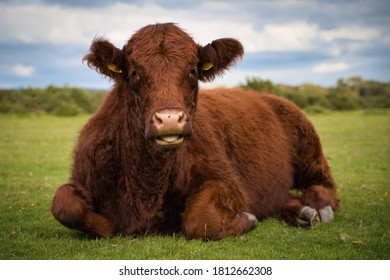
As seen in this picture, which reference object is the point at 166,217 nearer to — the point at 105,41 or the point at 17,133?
the point at 105,41

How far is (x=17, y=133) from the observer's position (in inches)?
864

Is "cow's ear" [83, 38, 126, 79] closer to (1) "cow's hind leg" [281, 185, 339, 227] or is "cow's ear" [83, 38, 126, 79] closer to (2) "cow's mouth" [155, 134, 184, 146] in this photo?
(2) "cow's mouth" [155, 134, 184, 146]

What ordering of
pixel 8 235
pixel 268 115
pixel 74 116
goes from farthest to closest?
pixel 74 116, pixel 268 115, pixel 8 235

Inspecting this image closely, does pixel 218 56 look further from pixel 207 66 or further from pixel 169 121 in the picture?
pixel 169 121

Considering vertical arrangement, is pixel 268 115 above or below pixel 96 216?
above

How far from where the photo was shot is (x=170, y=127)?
170 inches

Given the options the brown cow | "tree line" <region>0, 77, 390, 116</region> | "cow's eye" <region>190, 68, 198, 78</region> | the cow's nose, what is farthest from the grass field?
Result: "tree line" <region>0, 77, 390, 116</region>

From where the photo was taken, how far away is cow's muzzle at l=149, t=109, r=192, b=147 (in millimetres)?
4320

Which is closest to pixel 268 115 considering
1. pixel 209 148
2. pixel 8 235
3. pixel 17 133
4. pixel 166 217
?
pixel 209 148

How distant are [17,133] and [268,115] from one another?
55.0ft

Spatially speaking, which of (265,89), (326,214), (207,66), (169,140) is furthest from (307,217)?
(265,89)

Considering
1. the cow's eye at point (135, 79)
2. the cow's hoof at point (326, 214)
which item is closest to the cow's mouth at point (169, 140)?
the cow's eye at point (135, 79)

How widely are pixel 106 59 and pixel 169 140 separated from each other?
128 centimetres

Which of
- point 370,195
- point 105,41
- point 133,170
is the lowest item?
point 370,195
